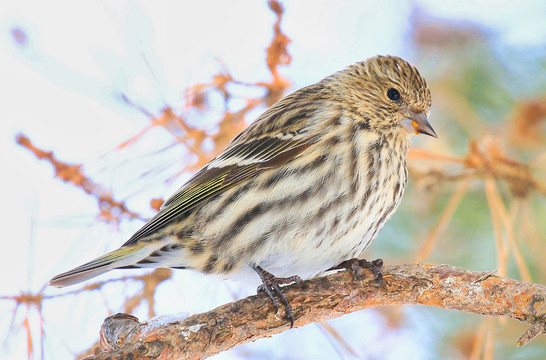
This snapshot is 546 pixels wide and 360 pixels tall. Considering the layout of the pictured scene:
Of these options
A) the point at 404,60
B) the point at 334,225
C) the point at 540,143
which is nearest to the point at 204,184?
the point at 334,225

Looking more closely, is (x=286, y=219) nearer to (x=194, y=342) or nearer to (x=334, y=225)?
(x=334, y=225)

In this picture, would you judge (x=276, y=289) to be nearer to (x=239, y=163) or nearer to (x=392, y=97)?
(x=239, y=163)

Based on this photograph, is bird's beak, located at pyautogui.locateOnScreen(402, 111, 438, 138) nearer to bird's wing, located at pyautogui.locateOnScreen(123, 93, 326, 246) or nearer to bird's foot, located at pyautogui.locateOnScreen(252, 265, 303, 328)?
bird's wing, located at pyautogui.locateOnScreen(123, 93, 326, 246)

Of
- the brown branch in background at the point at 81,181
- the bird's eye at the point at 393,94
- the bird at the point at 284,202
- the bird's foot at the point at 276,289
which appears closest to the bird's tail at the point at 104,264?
the bird at the point at 284,202

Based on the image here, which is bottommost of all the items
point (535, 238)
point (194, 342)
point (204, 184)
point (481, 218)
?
point (194, 342)

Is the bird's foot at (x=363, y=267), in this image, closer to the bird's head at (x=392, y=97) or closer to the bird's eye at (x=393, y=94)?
the bird's head at (x=392, y=97)

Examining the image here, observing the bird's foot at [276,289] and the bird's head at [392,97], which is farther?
the bird's head at [392,97]

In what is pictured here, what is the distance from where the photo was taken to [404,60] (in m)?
3.12

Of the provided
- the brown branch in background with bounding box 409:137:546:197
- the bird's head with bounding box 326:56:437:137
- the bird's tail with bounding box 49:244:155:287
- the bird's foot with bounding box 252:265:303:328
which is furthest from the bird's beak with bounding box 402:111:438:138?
the bird's tail with bounding box 49:244:155:287

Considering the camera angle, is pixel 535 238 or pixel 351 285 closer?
pixel 351 285

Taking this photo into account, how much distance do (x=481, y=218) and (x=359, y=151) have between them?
660mm

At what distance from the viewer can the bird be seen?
2.57m

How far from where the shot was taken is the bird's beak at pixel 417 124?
286 cm

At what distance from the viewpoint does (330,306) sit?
2334mm
